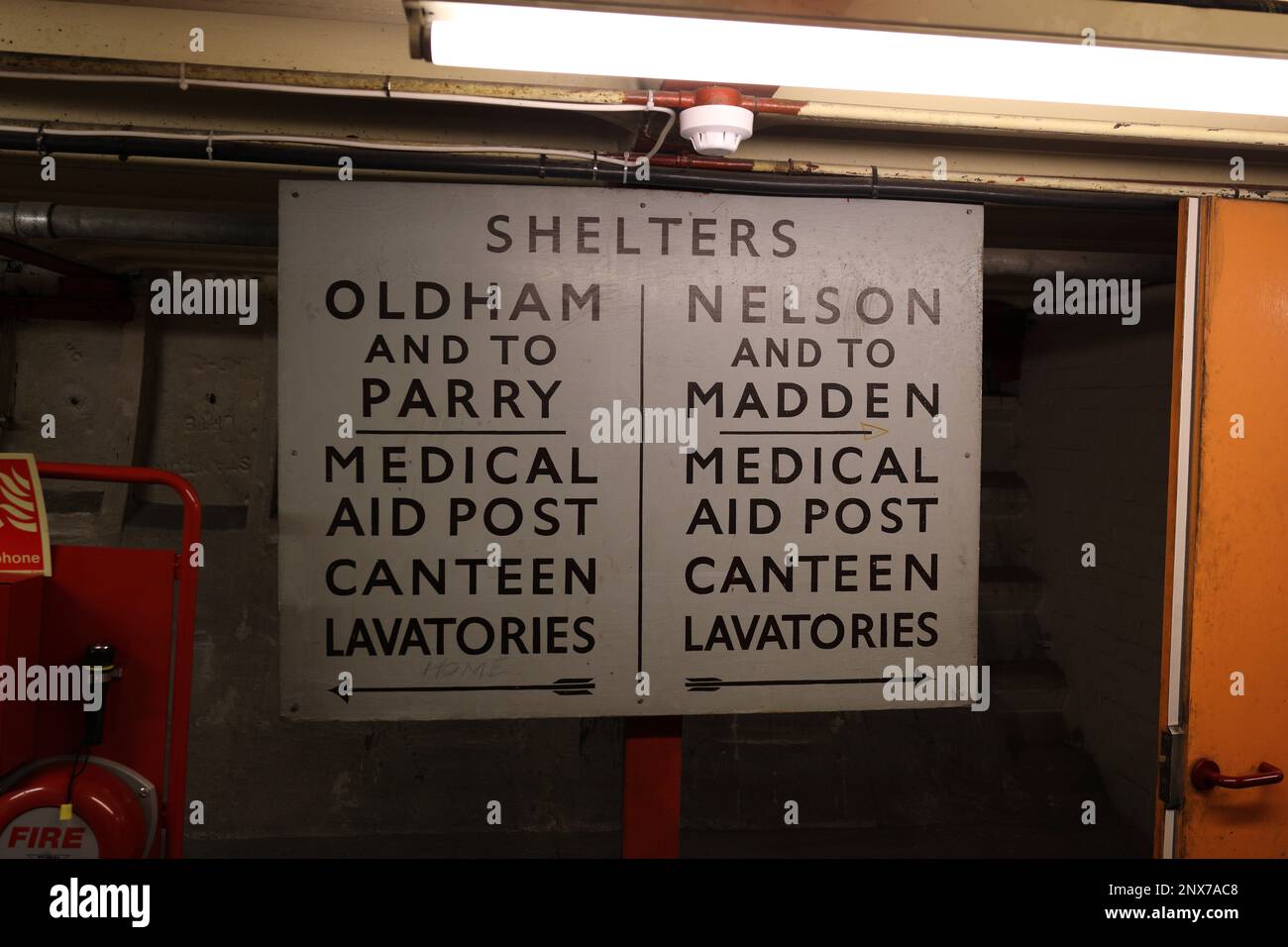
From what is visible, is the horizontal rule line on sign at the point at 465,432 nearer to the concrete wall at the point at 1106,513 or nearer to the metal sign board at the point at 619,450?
the metal sign board at the point at 619,450

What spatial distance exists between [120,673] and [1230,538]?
2862mm

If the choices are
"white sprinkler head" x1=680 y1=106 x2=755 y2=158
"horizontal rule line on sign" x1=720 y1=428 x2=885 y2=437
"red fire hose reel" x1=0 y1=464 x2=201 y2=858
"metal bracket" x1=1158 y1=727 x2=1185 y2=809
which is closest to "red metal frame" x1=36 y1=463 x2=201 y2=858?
"red fire hose reel" x1=0 y1=464 x2=201 y2=858

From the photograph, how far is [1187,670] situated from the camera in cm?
222

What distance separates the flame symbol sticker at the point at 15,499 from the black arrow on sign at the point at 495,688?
0.84m

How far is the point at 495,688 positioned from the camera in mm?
2211

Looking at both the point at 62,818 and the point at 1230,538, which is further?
the point at 1230,538

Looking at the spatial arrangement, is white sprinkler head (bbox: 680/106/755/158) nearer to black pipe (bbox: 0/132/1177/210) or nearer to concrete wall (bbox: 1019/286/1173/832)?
black pipe (bbox: 0/132/1177/210)

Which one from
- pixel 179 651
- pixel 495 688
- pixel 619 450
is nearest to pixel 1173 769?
pixel 619 450

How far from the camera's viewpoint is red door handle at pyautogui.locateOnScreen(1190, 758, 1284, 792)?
2.17m

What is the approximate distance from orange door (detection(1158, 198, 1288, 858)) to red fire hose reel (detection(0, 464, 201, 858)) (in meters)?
2.54

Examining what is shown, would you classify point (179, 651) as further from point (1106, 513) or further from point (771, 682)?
point (1106, 513)

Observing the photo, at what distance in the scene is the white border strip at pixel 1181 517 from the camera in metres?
2.23
